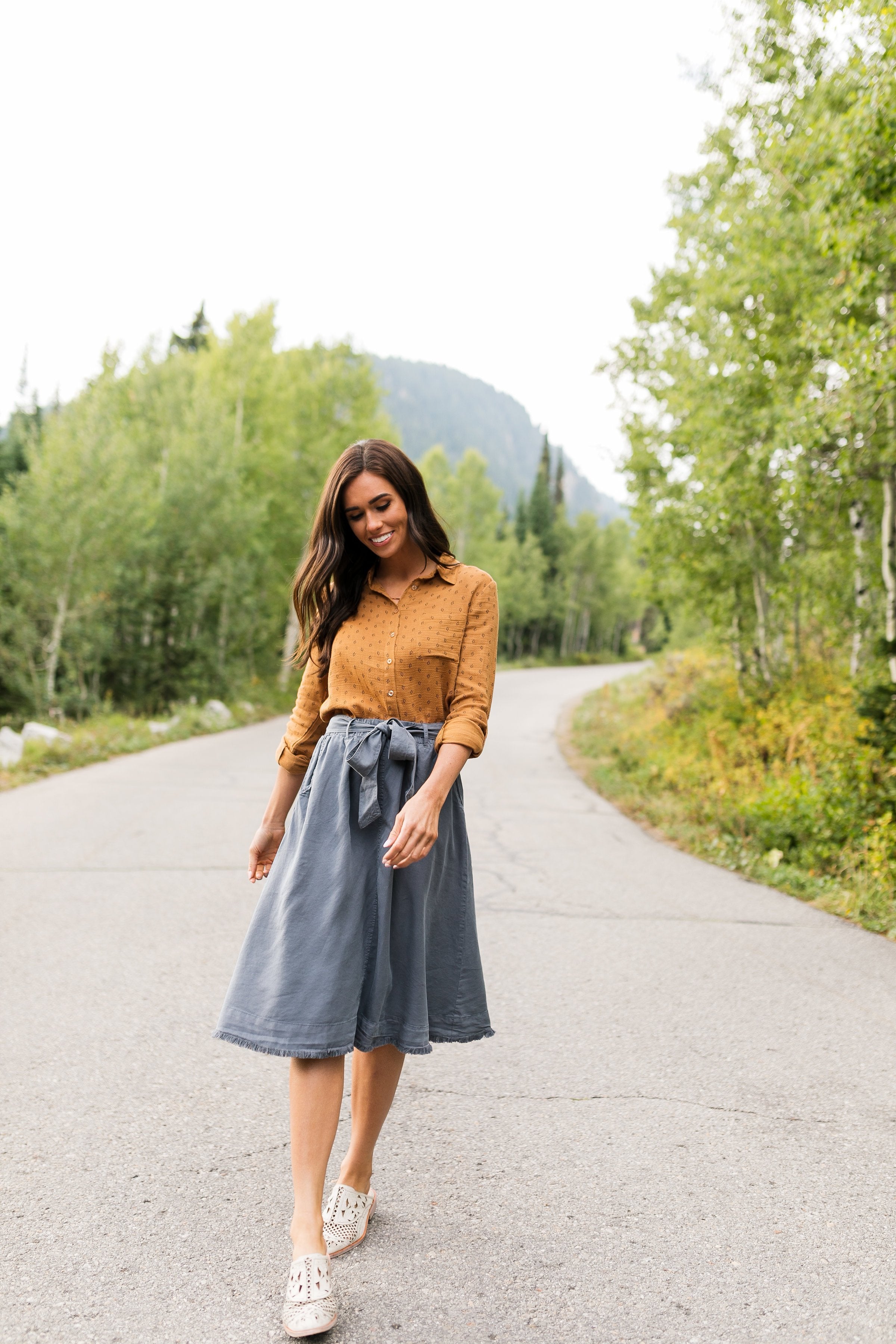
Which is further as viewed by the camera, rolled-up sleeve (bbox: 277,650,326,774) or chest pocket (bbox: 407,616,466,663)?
rolled-up sleeve (bbox: 277,650,326,774)

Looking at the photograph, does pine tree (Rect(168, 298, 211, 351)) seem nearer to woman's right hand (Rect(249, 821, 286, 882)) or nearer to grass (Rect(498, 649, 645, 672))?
grass (Rect(498, 649, 645, 672))

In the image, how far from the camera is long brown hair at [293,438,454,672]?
99.0 inches

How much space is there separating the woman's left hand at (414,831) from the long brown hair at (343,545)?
0.54 m

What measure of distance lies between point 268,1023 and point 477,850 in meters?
5.75

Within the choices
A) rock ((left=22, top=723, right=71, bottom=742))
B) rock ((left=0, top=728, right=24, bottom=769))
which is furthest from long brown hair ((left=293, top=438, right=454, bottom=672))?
rock ((left=22, top=723, right=71, bottom=742))

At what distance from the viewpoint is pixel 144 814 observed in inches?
352

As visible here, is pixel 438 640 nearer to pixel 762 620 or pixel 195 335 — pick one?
pixel 762 620

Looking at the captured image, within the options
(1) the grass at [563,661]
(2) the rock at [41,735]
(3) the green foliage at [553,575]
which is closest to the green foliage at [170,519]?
(2) the rock at [41,735]

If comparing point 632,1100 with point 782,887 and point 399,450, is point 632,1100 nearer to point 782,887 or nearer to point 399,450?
point 399,450

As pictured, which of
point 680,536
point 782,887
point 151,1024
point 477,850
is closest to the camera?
point 151,1024

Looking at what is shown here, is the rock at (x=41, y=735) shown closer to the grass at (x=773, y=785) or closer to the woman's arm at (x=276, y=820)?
the grass at (x=773, y=785)

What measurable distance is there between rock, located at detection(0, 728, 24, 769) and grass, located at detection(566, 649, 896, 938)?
288 inches

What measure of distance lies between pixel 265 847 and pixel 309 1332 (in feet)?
3.71

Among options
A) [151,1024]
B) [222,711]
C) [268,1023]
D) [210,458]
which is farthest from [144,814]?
[210,458]
